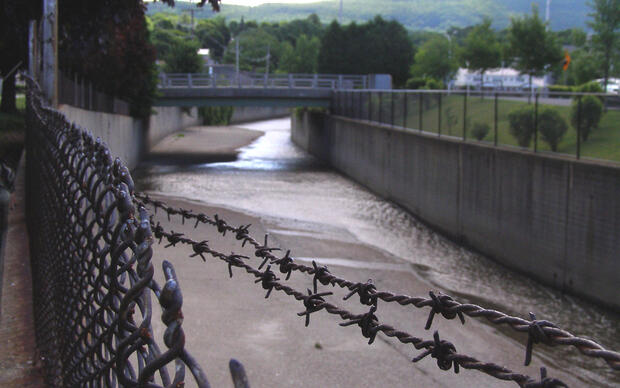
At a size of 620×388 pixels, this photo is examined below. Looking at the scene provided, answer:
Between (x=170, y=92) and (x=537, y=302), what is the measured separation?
121 feet

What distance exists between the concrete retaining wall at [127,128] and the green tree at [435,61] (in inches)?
946

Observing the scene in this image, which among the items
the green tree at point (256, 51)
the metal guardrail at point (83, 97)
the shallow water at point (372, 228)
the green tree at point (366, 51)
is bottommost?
the shallow water at point (372, 228)

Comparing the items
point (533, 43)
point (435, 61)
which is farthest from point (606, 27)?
point (435, 61)

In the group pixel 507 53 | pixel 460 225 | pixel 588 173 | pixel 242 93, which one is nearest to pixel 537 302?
pixel 588 173

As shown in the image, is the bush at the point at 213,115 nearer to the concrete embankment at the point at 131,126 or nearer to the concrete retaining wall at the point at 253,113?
the concrete embankment at the point at 131,126

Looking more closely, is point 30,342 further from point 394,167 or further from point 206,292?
point 394,167

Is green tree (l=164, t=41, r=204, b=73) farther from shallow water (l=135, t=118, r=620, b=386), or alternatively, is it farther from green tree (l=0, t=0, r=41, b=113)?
green tree (l=0, t=0, r=41, b=113)

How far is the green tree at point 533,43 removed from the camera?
182 feet

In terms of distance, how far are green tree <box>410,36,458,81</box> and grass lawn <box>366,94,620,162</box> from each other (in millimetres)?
39851

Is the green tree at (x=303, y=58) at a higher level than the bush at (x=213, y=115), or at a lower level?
higher

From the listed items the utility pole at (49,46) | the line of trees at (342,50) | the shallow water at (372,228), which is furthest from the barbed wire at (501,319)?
the line of trees at (342,50)

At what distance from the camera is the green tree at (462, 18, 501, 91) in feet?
214

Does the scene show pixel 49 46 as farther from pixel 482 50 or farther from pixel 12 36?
pixel 482 50

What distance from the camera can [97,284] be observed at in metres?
2.41
